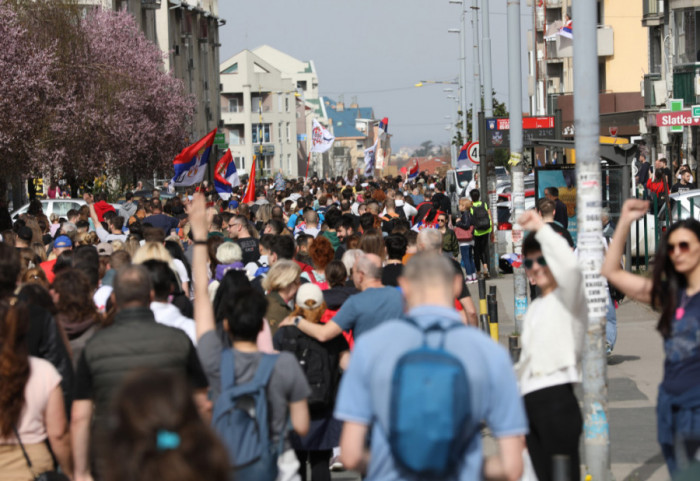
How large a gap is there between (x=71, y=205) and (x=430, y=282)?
82.9 ft

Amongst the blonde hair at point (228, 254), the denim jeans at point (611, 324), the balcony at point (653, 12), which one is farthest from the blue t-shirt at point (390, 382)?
the balcony at point (653, 12)

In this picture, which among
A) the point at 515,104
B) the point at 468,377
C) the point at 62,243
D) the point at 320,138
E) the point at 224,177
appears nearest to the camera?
the point at 468,377

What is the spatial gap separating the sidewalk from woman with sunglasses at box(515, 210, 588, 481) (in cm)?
252

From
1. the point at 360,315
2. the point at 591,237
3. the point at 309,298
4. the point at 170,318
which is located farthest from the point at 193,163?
the point at 170,318

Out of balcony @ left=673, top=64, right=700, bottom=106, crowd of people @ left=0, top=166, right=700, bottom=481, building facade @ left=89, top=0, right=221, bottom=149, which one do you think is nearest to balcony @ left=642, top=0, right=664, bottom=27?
balcony @ left=673, top=64, right=700, bottom=106

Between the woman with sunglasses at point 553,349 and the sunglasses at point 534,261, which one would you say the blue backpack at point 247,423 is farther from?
the sunglasses at point 534,261

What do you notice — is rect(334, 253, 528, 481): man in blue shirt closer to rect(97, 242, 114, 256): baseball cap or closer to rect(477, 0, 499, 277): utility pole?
rect(97, 242, 114, 256): baseball cap

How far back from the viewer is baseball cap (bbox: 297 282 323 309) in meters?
7.17

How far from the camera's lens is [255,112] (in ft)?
384

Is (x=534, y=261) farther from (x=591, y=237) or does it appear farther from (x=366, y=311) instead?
(x=591, y=237)

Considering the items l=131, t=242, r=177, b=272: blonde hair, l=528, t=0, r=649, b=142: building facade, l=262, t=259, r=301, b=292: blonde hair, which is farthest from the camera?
l=528, t=0, r=649, b=142: building facade

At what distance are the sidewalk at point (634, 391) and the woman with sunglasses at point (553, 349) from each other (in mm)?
2521

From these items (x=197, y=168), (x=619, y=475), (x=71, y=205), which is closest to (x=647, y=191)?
(x=197, y=168)

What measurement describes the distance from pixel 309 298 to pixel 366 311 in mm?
357
